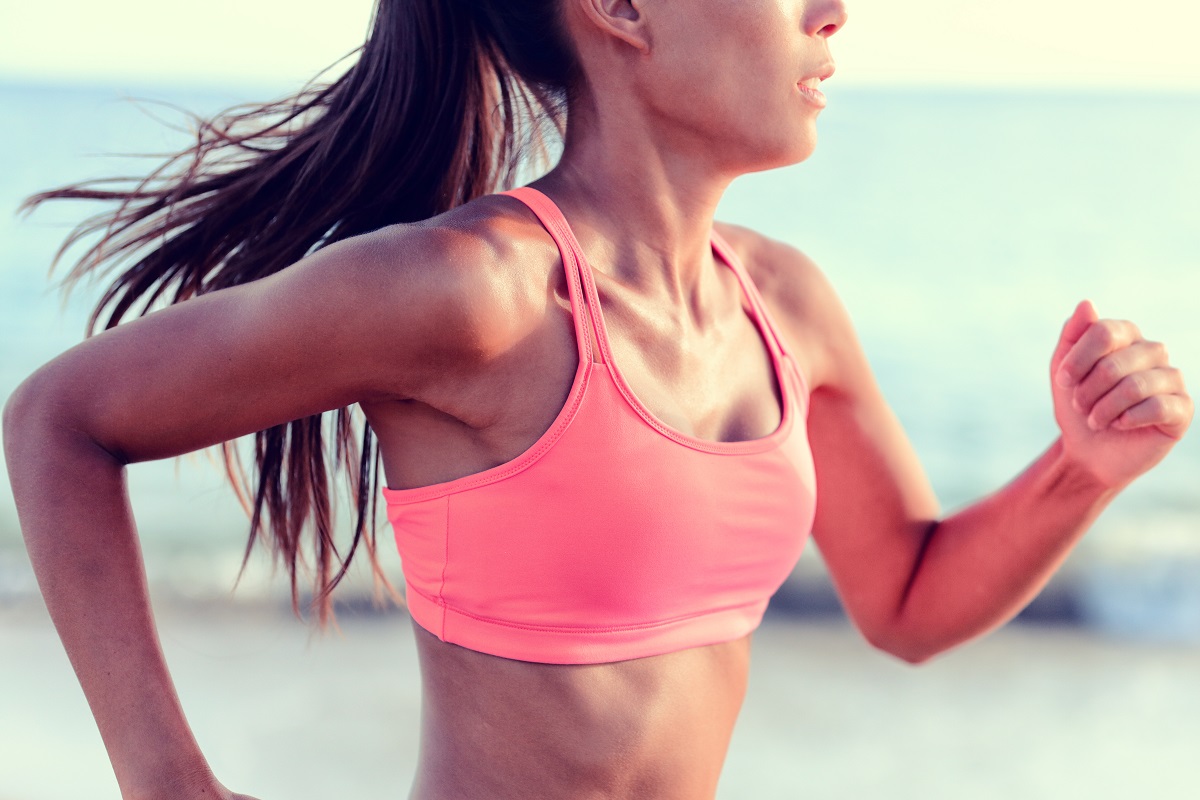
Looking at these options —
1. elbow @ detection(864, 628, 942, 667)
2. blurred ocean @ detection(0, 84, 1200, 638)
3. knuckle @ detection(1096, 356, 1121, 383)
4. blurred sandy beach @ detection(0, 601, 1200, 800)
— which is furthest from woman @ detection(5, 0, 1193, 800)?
blurred ocean @ detection(0, 84, 1200, 638)

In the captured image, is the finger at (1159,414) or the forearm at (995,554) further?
the forearm at (995,554)

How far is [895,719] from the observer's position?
3.82 m

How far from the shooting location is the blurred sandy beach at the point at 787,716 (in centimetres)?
337

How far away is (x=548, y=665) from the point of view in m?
0.97

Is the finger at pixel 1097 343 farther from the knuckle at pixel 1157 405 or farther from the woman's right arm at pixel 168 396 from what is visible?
the woman's right arm at pixel 168 396

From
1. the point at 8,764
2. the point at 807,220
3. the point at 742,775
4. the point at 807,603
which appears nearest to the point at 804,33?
the point at 742,775

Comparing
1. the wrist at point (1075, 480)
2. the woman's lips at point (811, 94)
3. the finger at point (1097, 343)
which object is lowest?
the wrist at point (1075, 480)

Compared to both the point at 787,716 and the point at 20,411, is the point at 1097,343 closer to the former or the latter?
the point at 20,411

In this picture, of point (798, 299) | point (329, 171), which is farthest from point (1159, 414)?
point (329, 171)

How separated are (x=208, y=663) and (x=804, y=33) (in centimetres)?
356

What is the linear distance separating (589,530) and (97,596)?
0.37 meters

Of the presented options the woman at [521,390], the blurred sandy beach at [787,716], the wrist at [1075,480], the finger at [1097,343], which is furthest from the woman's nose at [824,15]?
the blurred sandy beach at [787,716]

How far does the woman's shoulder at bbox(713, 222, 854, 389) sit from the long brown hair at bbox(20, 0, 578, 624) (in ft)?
0.87

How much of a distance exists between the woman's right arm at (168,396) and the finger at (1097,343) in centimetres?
58
